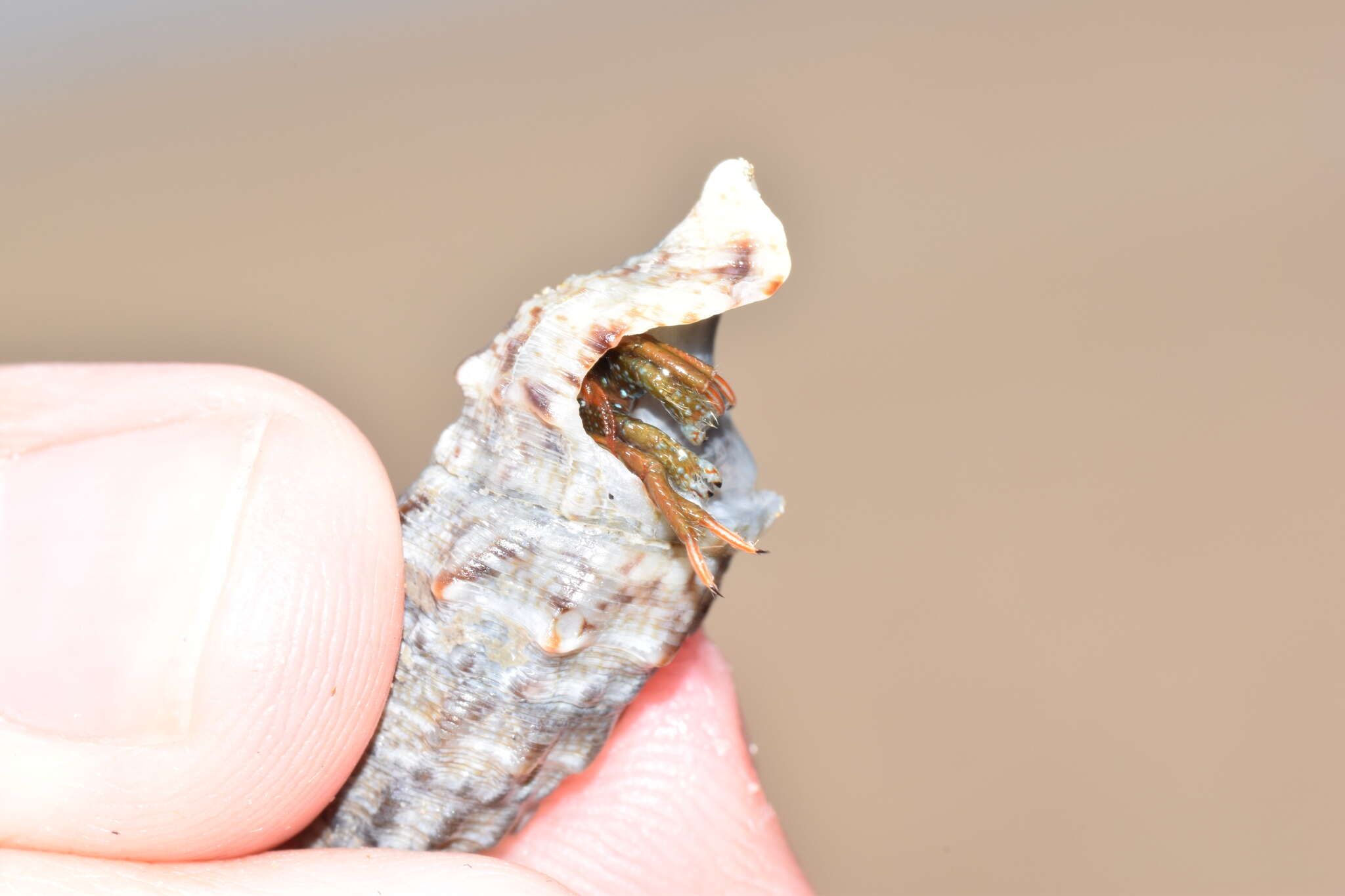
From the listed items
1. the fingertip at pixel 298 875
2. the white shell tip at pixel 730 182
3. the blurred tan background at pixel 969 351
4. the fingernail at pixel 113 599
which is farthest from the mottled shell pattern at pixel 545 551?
the blurred tan background at pixel 969 351

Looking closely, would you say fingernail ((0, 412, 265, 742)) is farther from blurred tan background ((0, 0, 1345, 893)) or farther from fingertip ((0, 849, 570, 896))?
blurred tan background ((0, 0, 1345, 893))

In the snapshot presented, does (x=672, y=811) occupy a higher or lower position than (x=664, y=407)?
lower

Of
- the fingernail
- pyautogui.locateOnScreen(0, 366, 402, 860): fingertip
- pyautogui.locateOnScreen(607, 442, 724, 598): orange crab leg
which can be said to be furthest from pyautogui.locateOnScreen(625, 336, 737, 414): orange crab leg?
the fingernail

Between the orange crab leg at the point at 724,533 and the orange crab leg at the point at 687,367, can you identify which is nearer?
the orange crab leg at the point at 724,533

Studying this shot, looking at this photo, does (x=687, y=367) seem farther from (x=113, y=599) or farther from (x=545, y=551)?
(x=113, y=599)

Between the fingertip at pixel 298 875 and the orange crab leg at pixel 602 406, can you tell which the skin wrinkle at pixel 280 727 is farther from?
the orange crab leg at pixel 602 406

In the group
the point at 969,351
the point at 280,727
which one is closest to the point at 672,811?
the point at 280,727
